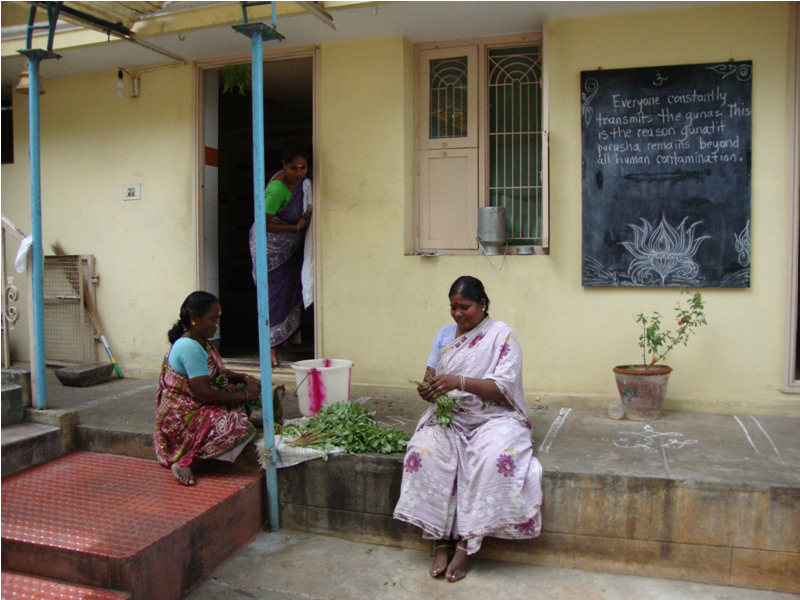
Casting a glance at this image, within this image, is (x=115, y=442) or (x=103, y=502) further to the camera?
(x=115, y=442)

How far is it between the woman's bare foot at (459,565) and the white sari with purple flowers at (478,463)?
0.06 metres

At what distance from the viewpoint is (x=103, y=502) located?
358cm

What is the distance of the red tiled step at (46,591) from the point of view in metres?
2.89

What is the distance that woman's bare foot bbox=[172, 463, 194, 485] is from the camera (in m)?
3.79

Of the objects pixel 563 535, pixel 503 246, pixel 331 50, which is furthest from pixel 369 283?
pixel 563 535

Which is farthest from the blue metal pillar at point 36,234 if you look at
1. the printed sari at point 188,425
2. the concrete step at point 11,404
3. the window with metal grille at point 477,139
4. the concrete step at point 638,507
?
the window with metal grille at point 477,139

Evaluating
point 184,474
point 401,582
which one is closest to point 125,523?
point 184,474

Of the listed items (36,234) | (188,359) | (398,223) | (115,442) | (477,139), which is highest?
(477,139)

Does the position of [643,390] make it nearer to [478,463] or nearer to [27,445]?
[478,463]

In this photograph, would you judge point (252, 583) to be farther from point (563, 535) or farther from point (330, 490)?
point (563, 535)

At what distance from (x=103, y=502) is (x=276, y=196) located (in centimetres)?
300

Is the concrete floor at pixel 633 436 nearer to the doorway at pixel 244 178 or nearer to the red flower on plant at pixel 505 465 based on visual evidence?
the red flower on plant at pixel 505 465

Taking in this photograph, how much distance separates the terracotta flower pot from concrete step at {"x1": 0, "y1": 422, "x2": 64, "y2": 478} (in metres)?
3.93

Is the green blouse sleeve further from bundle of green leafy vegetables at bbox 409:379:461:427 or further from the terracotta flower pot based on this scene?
the terracotta flower pot
